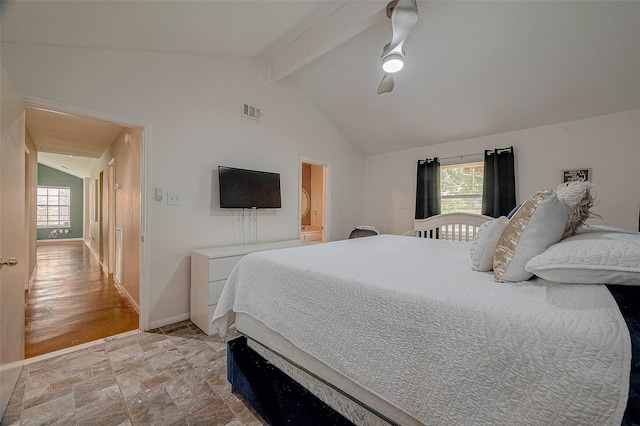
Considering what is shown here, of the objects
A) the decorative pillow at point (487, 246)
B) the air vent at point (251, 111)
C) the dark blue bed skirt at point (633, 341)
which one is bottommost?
the dark blue bed skirt at point (633, 341)

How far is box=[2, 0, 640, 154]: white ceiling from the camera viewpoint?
2061mm

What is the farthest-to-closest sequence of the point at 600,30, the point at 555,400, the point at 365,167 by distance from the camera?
the point at 365,167 → the point at 600,30 → the point at 555,400

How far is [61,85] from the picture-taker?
84.0 inches

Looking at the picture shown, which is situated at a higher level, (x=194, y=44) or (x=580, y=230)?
(x=194, y=44)

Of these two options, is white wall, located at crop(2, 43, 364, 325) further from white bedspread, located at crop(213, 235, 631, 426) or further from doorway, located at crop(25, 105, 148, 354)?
white bedspread, located at crop(213, 235, 631, 426)

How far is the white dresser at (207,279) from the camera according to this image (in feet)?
8.38

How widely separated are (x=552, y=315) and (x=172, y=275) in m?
3.02

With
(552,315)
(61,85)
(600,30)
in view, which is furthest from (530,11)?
(61,85)

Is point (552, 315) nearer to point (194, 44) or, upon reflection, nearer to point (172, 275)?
point (172, 275)

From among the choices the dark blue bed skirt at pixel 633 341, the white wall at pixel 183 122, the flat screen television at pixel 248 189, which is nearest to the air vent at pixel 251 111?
the white wall at pixel 183 122

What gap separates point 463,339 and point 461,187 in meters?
3.76

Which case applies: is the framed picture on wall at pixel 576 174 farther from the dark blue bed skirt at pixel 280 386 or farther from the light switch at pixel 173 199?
the light switch at pixel 173 199

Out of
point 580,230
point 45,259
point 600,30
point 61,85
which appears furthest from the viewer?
point 45,259

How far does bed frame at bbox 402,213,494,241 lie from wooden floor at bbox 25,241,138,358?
12.7ft
